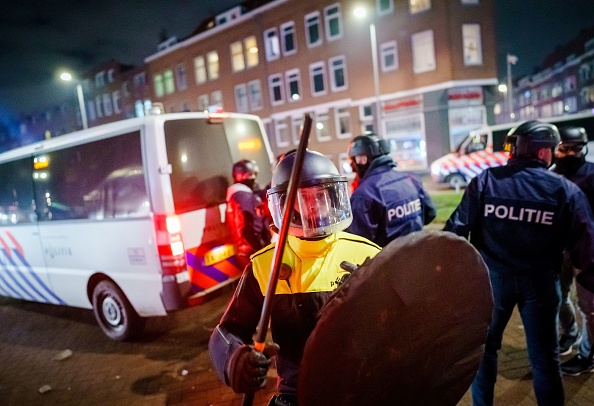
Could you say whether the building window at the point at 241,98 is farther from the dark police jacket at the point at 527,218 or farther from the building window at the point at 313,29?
the dark police jacket at the point at 527,218

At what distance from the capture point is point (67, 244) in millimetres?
5074

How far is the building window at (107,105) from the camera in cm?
4447

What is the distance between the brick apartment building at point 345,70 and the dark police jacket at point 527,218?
18.6 meters

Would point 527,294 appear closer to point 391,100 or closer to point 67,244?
point 67,244

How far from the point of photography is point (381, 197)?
3.51 metres

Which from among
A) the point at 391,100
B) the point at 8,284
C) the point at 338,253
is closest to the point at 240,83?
the point at 391,100

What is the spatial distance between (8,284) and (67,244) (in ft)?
7.04

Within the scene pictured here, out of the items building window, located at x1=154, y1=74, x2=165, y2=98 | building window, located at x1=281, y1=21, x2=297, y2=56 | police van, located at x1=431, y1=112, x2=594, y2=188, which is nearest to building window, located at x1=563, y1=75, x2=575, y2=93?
building window, located at x1=281, y1=21, x2=297, y2=56

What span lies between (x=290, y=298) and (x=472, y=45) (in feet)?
87.2

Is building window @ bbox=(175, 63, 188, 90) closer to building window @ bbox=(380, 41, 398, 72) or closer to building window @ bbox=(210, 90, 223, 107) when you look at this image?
building window @ bbox=(210, 90, 223, 107)

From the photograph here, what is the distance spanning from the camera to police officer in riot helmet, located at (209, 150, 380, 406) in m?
1.60

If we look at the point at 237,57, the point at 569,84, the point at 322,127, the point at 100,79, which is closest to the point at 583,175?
the point at 322,127

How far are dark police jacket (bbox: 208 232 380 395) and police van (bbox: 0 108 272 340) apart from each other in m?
2.71

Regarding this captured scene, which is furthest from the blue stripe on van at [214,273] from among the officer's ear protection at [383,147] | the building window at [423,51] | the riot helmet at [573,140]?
the building window at [423,51]
